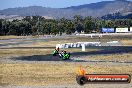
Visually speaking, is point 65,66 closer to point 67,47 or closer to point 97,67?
point 97,67

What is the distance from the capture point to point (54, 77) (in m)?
35.1

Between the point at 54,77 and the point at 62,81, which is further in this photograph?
the point at 54,77

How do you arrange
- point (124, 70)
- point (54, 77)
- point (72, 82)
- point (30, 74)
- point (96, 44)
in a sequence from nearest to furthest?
point (72, 82) < point (54, 77) < point (30, 74) < point (124, 70) < point (96, 44)

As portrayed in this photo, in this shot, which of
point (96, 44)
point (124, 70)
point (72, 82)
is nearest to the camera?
point (72, 82)

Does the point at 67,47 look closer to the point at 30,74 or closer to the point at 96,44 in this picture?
the point at 96,44

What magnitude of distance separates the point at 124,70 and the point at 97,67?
3.65 m

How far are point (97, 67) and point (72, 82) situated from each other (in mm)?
10940

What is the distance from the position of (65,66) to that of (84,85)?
14501mm

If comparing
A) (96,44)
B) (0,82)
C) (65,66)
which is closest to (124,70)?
(65,66)

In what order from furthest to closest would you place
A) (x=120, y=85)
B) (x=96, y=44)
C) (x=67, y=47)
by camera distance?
1. (x=96, y=44)
2. (x=67, y=47)
3. (x=120, y=85)

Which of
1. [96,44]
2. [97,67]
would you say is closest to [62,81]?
[97,67]

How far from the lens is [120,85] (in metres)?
29.4

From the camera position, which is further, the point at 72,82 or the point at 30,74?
the point at 30,74

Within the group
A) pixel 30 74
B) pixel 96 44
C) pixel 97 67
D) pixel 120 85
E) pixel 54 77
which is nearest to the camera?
pixel 120 85
